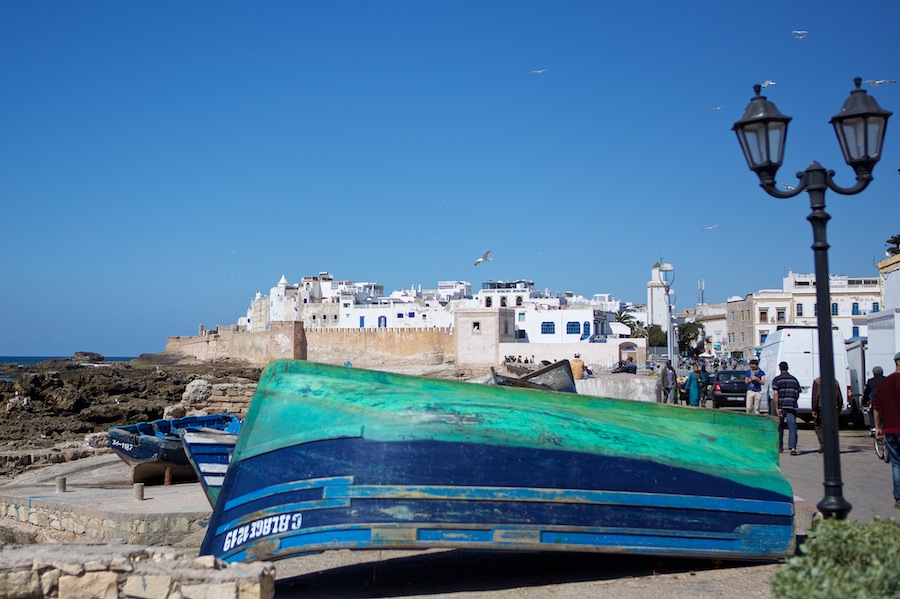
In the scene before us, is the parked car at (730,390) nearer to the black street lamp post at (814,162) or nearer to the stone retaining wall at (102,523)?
the stone retaining wall at (102,523)

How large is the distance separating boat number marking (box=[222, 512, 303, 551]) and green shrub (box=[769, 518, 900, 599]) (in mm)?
3628

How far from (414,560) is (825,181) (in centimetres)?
455

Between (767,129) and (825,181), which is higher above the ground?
(767,129)

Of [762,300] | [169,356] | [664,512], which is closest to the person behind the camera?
[664,512]

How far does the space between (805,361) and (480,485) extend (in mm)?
14050

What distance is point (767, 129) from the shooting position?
19.4 feet

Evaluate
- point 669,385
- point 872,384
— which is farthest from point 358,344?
point 872,384

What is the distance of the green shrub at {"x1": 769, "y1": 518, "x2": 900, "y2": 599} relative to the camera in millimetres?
3402

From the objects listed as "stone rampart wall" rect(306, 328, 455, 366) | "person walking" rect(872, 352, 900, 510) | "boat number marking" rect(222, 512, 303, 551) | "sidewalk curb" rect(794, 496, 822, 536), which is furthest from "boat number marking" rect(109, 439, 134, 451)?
"stone rampart wall" rect(306, 328, 455, 366)

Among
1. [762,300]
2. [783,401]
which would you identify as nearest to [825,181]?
[783,401]

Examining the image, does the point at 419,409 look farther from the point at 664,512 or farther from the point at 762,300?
the point at 762,300

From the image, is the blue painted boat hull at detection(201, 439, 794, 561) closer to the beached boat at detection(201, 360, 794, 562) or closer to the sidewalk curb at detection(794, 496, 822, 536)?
the beached boat at detection(201, 360, 794, 562)

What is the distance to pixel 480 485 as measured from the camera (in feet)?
20.1

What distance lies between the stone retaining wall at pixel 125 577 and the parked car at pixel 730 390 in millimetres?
19803
